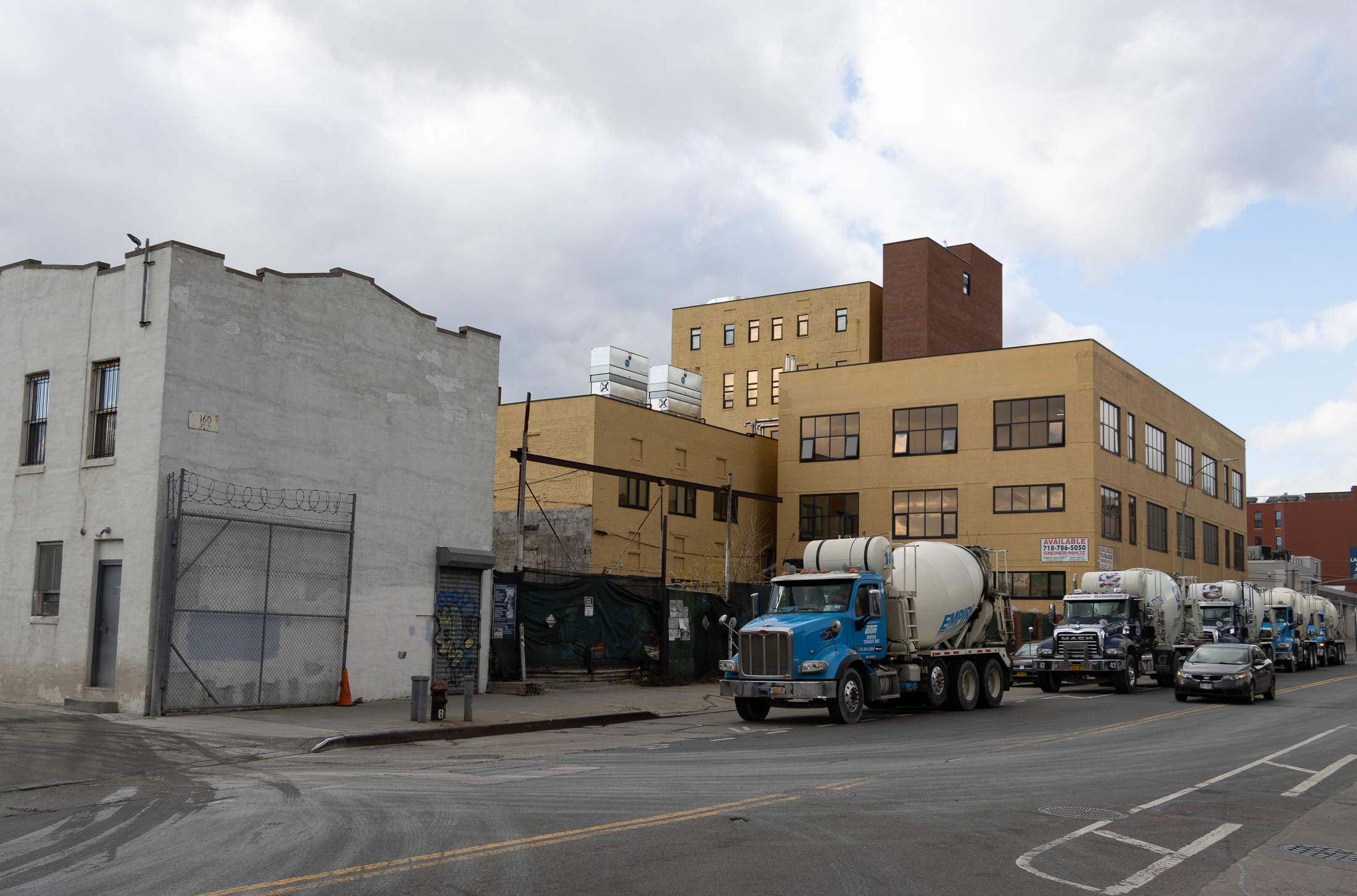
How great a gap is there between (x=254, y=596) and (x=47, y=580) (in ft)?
13.3

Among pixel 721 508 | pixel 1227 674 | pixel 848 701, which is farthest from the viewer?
pixel 721 508

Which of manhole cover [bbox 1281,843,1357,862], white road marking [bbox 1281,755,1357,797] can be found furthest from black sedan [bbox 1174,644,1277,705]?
manhole cover [bbox 1281,843,1357,862]

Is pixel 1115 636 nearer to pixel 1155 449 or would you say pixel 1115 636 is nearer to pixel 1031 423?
pixel 1031 423

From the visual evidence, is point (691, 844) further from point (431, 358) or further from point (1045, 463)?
point (1045, 463)

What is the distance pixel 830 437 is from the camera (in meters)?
57.2

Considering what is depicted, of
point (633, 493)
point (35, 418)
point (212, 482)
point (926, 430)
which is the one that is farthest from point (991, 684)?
point (926, 430)

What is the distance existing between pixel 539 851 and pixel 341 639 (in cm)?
1383

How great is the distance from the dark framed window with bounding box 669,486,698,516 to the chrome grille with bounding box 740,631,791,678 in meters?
31.1

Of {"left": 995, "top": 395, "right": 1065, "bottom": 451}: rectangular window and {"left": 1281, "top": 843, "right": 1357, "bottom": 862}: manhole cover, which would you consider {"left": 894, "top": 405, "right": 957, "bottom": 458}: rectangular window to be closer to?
{"left": 995, "top": 395, "right": 1065, "bottom": 451}: rectangular window

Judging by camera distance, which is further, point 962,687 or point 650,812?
point 962,687

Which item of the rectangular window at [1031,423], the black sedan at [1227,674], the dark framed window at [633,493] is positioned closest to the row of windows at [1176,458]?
the rectangular window at [1031,423]

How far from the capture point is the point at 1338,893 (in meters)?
7.79

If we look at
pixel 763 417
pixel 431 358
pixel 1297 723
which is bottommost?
pixel 1297 723

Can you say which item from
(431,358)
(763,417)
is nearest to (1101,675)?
(431,358)
